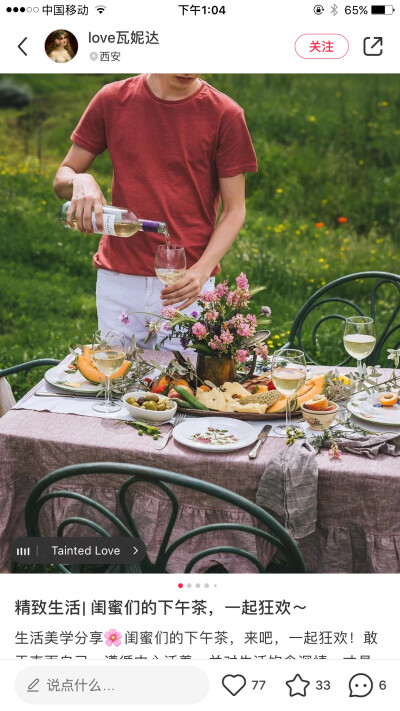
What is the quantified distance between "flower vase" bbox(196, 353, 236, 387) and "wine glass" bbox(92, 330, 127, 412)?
0.28 m

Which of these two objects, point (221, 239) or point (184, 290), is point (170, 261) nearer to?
point (184, 290)

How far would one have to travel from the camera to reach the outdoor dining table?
8.14ft

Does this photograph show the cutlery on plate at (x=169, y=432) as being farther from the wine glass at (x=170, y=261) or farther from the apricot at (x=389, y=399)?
the apricot at (x=389, y=399)

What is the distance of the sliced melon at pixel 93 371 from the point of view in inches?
117

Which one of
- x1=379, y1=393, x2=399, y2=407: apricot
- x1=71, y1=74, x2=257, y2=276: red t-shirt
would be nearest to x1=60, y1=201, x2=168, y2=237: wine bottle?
x1=71, y1=74, x2=257, y2=276: red t-shirt

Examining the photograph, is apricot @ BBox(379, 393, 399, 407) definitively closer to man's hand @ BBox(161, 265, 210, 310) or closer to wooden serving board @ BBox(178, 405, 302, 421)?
wooden serving board @ BBox(178, 405, 302, 421)

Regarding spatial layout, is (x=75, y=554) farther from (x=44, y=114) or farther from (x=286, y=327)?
(x=44, y=114)

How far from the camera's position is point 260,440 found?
8.70 ft

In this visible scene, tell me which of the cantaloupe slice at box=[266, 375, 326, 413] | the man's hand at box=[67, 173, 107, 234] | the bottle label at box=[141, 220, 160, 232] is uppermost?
the man's hand at box=[67, 173, 107, 234]

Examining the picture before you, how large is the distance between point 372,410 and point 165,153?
1412 mm
